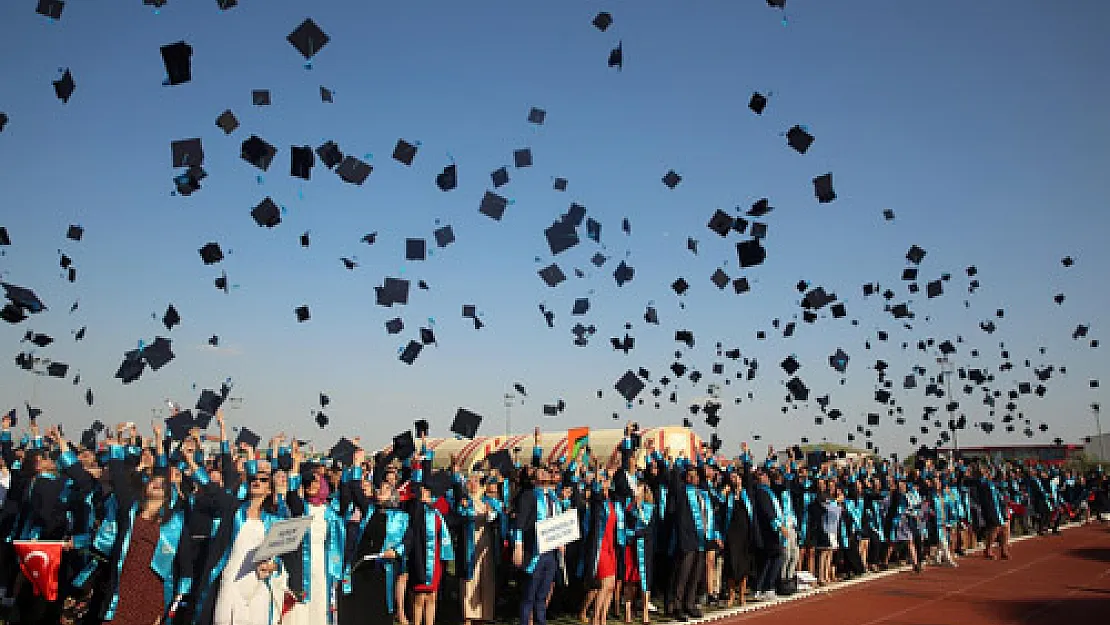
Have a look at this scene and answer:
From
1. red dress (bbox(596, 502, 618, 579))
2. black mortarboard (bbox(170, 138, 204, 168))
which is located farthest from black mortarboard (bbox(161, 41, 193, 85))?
red dress (bbox(596, 502, 618, 579))

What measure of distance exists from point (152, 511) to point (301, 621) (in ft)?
4.86

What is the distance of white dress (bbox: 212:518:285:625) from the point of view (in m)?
5.50

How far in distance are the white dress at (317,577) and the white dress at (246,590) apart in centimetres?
56

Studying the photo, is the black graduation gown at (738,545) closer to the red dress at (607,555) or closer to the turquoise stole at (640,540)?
the turquoise stole at (640,540)

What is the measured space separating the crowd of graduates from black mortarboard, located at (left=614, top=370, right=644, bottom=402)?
3.72 ft

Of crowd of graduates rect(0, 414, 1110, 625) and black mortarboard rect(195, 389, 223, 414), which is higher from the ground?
black mortarboard rect(195, 389, 223, 414)

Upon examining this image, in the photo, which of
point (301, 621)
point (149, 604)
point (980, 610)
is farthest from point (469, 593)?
point (980, 610)

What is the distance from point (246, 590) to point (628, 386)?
863cm

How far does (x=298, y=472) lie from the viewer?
35.1ft

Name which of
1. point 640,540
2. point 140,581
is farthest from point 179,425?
point 640,540

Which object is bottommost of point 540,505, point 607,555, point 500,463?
point 607,555

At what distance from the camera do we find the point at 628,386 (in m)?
13.4

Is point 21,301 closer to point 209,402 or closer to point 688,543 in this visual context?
point 209,402

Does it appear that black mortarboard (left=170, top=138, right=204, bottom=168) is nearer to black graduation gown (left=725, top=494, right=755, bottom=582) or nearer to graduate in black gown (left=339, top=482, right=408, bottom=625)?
graduate in black gown (left=339, top=482, right=408, bottom=625)
